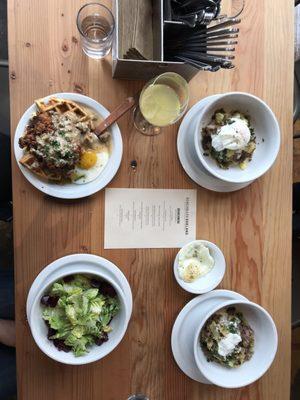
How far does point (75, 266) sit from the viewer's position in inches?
40.1

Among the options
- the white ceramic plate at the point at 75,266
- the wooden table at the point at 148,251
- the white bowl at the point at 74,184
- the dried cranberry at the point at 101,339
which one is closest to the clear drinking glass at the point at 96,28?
the wooden table at the point at 148,251

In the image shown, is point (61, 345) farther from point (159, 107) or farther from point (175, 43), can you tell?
point (175, 43)

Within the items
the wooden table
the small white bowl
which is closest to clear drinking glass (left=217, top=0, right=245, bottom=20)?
the wooden table

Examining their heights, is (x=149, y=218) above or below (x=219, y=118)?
below

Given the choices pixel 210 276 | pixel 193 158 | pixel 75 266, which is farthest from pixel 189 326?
pixel 193 158

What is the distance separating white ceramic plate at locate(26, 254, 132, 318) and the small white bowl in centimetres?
16

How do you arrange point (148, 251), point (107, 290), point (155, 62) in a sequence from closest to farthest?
point (155, 62), point (107, 290), point (148, 251)

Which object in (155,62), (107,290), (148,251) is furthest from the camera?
(148,251)

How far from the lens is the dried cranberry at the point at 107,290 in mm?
981

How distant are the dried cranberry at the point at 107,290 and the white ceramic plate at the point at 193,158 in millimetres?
392

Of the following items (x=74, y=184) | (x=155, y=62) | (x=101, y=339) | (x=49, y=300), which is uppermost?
(x=155, y=62)

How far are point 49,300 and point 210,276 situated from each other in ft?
1.49

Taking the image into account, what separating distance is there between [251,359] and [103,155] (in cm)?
72

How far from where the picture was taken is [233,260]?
3.76 ft
